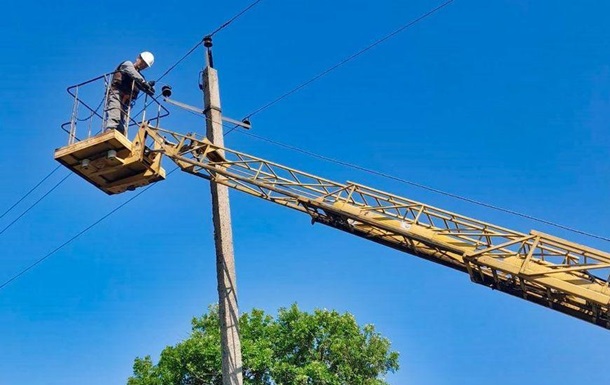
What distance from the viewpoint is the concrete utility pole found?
1210 cm

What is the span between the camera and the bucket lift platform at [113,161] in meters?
12.2

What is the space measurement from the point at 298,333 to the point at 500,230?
53.7 feet

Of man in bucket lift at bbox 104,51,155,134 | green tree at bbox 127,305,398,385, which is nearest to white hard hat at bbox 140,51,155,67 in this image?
man in bucket lift at bbox 104,51,155,134

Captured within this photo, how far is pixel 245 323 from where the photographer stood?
1056 inches

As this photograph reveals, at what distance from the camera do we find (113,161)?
486 inches

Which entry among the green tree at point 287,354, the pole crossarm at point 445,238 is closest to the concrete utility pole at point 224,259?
the pole crossarm at point 445,238

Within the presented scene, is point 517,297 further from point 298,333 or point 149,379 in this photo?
point 149,379

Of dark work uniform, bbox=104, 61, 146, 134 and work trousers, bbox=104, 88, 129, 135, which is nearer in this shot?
work trousers, bbox=104, 88, 129, 135

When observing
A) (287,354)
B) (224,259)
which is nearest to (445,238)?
(224,259)

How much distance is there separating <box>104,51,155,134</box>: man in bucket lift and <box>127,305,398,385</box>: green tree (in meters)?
14.0

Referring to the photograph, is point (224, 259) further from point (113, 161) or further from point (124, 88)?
point (124, 88)

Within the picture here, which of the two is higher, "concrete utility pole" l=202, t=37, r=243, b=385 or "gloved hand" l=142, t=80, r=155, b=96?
"gloved hand" l=142, t=80, r=155, b=96

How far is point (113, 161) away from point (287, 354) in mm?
15605

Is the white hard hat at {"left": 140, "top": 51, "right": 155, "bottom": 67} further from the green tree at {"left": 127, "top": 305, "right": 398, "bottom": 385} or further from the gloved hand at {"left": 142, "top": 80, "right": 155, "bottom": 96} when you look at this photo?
the green tree at {"left": 127, "top": 305, "right": 398, "bottom": 385}
